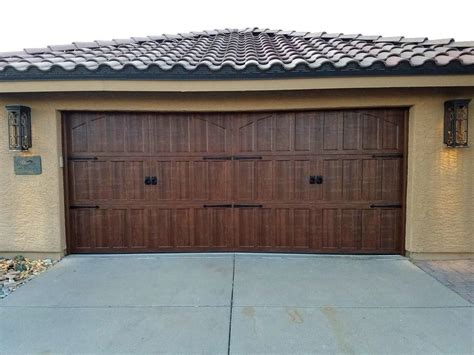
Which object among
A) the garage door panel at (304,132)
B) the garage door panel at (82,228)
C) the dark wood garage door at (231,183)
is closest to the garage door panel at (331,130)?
the dark wood garage door at (231,183)

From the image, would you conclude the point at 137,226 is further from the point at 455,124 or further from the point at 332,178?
the point at 455,124

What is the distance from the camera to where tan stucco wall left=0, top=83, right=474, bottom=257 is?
15.8 ft

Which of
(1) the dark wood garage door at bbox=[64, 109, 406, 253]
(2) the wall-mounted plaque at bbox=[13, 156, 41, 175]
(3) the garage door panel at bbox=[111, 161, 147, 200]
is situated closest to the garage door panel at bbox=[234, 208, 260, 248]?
(1) the dark wood garage door at bbox=[64, 109, 406, 253]

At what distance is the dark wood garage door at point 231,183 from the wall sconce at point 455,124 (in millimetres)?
745

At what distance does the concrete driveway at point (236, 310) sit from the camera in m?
2.85

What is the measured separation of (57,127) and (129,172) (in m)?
1.38

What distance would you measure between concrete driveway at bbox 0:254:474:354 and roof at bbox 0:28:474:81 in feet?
9.65

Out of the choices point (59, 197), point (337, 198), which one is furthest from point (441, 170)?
point (59, 197)

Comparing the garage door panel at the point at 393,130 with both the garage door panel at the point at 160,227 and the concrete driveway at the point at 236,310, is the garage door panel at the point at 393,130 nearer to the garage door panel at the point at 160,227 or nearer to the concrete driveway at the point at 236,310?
the concrete driveway at the point at 236,310

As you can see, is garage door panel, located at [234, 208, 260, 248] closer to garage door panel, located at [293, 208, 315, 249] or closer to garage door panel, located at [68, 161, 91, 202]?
garage door panel, located at [293, 208, 315, 249]

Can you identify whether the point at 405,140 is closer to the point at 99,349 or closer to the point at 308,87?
the point at 308,87

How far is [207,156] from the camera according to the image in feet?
17.1

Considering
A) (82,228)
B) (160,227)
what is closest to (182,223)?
(160,227)

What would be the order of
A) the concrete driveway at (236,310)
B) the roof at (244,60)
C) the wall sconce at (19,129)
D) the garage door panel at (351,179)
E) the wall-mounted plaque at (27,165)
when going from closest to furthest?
the concrete driveway at (236,310) < the roof at (244,60) < the wall sconce at (19,129) < the wall-mounted plaque at (27,165) < the garage door panel at (351,179)
